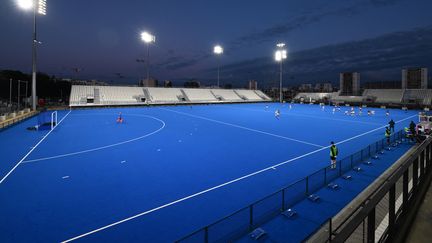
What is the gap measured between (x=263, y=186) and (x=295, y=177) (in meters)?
2.32

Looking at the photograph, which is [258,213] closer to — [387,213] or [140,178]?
[387,213]

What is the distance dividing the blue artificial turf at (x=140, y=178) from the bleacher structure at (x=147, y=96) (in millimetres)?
40567

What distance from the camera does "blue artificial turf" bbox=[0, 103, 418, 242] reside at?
8.60 meters

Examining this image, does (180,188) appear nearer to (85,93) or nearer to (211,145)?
(211,145)

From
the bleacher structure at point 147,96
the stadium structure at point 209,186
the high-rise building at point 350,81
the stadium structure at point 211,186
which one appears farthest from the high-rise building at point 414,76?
the stadium structure at point 209,186

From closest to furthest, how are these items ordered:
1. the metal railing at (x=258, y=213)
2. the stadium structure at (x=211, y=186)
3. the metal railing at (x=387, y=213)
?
the metal railing at (x=387, y=213) → the stadium structure at (x=211, y=186) → the metal railing at (x=258, y=213)

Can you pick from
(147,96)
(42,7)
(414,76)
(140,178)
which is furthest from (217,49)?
(414,76)

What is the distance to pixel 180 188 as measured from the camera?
38.6 ft

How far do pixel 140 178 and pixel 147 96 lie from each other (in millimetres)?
61855

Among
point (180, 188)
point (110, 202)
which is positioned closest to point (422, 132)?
point (180, 188)

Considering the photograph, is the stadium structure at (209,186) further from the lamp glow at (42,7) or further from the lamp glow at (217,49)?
the lamp glow at (217,49)

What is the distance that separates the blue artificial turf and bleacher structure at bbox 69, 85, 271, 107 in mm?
40567

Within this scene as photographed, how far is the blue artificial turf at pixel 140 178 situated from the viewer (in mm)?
8602

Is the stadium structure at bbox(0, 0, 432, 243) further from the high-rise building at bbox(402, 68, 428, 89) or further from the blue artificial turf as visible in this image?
the high-rise building at bbox(402, 68, 428, 89)
